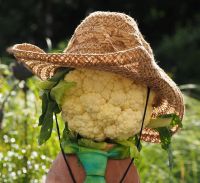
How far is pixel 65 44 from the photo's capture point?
11695mm

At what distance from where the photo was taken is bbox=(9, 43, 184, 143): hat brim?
9.04 feet

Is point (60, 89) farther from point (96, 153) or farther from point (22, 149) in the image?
point (22, 149)

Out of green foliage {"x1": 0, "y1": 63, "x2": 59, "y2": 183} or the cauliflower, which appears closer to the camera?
the cauliflower

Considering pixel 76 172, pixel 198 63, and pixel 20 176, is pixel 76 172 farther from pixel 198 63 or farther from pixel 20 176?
pixel 198 63

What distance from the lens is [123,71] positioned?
2.87 metres

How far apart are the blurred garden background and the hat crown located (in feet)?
3.60

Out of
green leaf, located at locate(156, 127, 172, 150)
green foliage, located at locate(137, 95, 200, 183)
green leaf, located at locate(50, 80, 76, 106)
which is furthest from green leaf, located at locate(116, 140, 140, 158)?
green foliage, located at locate(137, 95, 200, 183)

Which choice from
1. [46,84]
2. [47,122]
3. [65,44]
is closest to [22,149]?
[47,122]

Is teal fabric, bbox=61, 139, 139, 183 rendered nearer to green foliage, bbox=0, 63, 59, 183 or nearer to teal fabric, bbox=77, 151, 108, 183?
teal fabric, bbox=77, 151, 108, 183

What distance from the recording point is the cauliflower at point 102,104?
9.61 ft

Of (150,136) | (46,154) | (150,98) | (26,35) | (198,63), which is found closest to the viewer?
(150,98)

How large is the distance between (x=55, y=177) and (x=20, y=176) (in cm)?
102

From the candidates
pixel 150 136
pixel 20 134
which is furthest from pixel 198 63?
pixel 150 136

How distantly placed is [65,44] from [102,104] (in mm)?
8823
